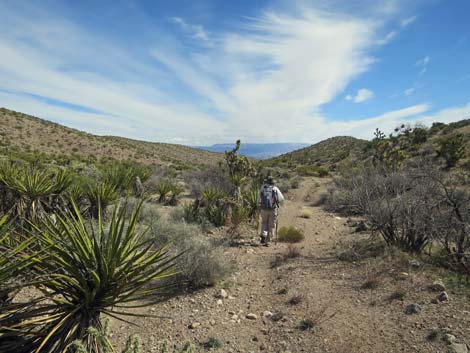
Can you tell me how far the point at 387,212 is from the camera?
6.83m

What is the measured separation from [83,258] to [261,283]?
3818 mm

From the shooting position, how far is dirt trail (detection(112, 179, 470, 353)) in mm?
3812

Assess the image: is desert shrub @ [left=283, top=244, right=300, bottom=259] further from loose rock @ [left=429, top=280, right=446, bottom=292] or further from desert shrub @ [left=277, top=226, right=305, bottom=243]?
loose rock @ [left=429, top=280, right=446, bottom=292]

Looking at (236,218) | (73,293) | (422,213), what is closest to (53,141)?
(236,218)

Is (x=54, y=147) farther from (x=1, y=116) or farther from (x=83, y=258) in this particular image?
(x=83, y=258)

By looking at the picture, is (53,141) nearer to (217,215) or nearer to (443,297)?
(217,215)

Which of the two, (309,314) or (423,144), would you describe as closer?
(309,314)

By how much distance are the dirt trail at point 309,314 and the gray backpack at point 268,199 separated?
75.4 inches

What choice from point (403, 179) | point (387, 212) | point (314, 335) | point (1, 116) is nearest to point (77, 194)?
point (314, 335)

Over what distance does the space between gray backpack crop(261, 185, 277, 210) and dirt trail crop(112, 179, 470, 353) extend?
192cm

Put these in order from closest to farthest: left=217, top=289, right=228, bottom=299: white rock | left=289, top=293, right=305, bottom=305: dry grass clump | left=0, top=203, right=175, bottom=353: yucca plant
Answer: left=0, top=203, right=175, bottom=353: yucca plant
left=289, top=293, right=305, bottom=305: dry grass clump
left=217, top=289, right=228, bottom=299: white rock

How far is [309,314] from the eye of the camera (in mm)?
4422

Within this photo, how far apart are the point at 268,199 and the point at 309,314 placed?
385 centimetres

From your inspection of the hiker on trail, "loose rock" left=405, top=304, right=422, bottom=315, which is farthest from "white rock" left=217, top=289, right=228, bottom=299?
the hiker on trail
